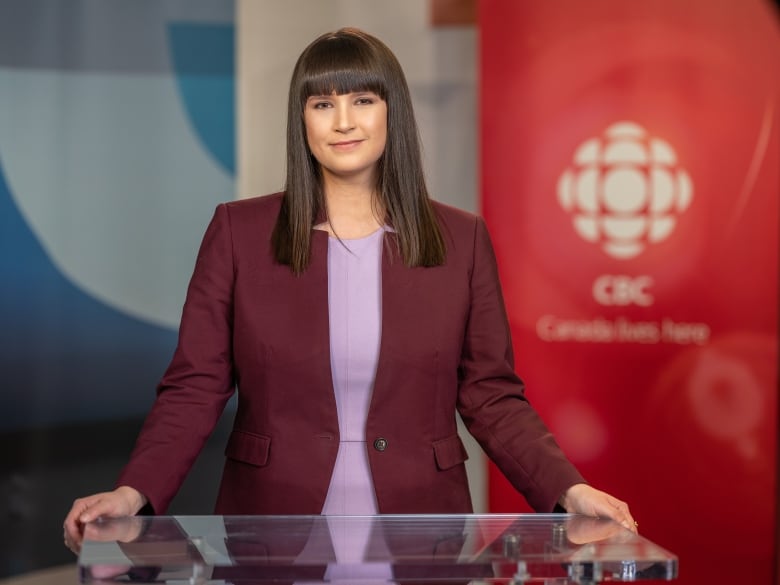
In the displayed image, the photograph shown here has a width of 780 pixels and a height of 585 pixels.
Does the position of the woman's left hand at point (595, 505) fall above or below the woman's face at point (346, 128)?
below

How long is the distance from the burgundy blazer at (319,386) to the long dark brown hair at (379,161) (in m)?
0.03

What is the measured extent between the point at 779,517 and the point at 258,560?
2875mm

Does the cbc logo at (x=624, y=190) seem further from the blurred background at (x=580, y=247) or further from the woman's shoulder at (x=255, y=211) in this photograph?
the woman's shoulder at (x=255, y=211)

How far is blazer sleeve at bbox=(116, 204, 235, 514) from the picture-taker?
2.06m

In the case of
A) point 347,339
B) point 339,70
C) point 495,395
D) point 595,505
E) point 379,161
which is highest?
point 339,70

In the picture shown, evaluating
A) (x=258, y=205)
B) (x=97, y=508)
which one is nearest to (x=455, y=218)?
(x=258, y=205)

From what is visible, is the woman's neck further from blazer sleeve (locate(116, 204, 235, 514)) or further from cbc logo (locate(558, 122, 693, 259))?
cbc logo (locate(558, 122, 693, 259))

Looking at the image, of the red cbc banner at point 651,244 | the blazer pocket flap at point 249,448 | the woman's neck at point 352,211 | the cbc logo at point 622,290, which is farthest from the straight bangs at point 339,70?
the cbc logo at point 622,290

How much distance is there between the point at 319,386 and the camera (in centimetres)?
218

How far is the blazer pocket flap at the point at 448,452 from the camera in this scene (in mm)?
2232

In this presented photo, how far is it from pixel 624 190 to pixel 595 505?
2.20m

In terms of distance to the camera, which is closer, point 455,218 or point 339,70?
point 339,70

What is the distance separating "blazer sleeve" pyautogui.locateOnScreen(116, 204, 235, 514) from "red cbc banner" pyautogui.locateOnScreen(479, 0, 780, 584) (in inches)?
75.8

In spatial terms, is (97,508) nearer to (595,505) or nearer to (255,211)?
(255,211)
